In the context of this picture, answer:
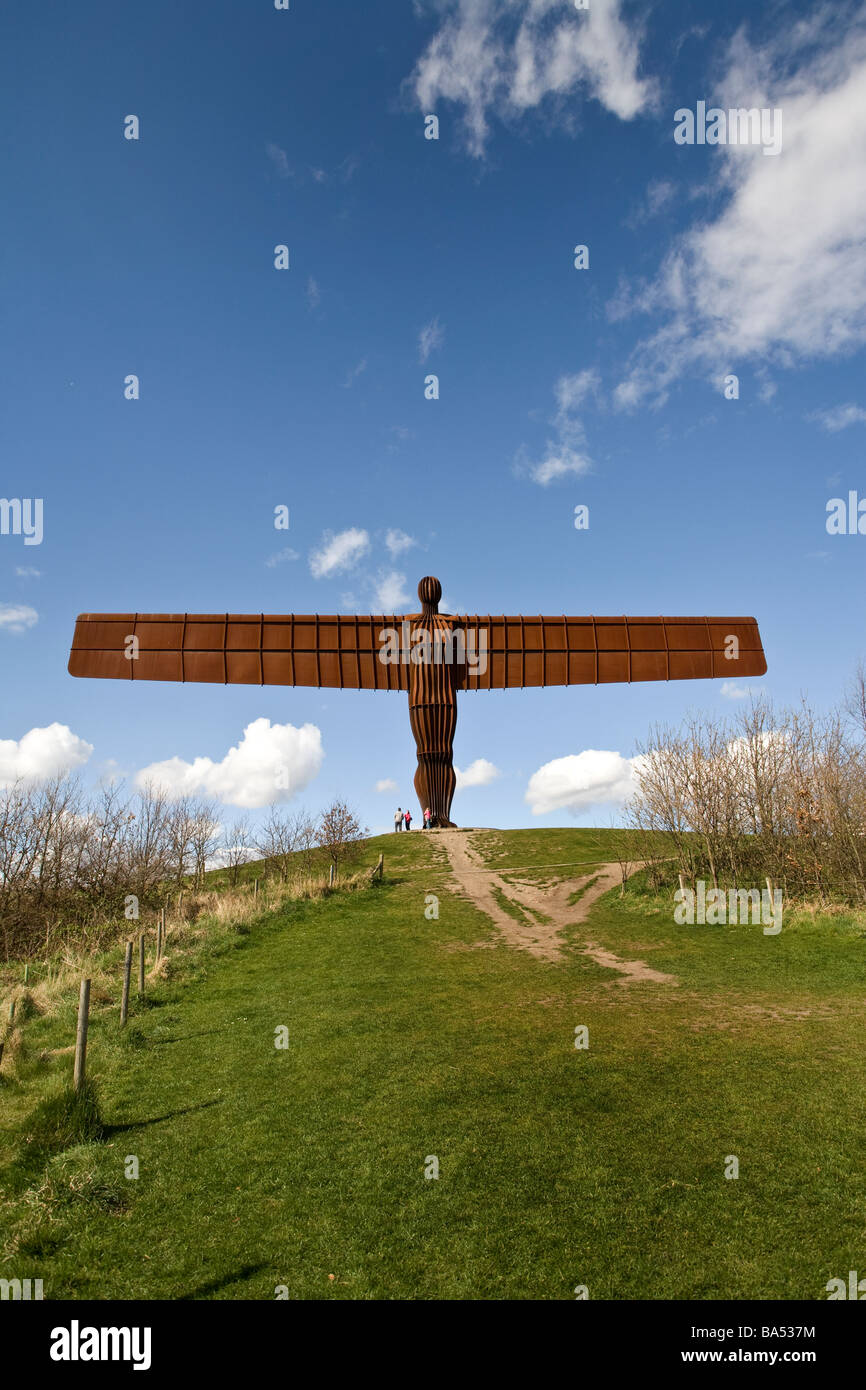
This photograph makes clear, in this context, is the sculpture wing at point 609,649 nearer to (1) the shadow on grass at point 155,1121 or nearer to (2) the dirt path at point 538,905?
(2) the dirt path at point 538,905

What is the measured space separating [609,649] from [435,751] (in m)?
7.15

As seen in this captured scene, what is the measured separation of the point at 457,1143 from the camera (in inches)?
293

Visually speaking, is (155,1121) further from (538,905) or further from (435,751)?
(435,751)

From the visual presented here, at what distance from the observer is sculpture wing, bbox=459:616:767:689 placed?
25.1m

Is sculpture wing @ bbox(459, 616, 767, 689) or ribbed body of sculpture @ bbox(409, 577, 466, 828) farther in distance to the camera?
ribbed body of sculpture @ bbox(409, 577, 466, 828)

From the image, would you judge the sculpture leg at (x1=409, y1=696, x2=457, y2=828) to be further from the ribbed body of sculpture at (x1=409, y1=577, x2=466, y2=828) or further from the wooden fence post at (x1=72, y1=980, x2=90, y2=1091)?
the wooden fence post at (x1=72, y1=980, x2=90, y2=1091)

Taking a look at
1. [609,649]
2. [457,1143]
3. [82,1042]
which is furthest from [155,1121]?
[609,649]

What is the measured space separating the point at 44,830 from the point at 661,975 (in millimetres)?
20523

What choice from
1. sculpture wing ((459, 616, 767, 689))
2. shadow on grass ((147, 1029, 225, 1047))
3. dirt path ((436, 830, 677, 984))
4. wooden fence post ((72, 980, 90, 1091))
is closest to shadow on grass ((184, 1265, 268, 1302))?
wooden fence post ((72, 980, 90, 1091))

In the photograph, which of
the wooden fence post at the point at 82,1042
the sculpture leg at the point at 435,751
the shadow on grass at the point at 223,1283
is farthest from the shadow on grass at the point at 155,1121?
the sculpture leg at the point at 435,751

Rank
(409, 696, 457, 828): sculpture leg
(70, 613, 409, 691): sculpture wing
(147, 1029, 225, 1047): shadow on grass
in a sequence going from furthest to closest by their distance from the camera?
→ (409, 696, 457, 828): sculpture leg
(70, 613, 409, 691): sculpture wing
(147, 1029, 225, 1047): shadow on grass

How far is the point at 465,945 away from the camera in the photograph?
696 inches

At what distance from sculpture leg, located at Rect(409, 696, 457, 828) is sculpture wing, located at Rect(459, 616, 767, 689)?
180 centimetres
